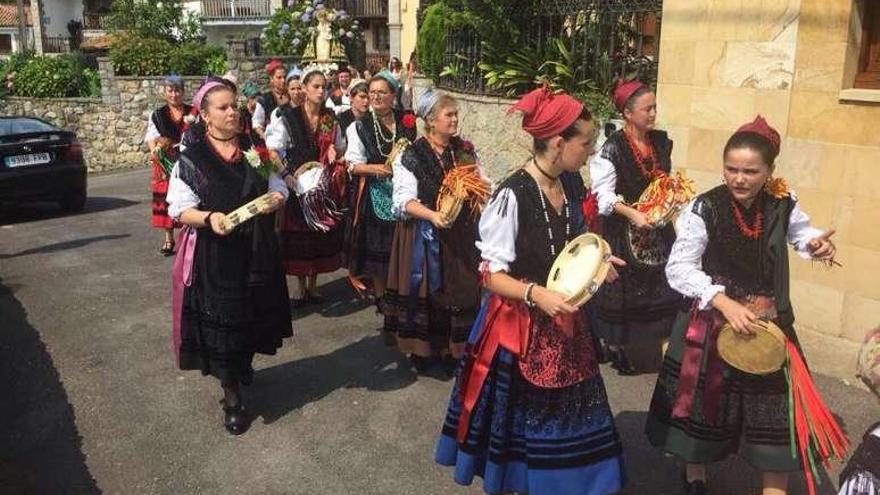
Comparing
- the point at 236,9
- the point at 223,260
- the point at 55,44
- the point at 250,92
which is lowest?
the point at 223,260

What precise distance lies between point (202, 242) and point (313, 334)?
2.15m

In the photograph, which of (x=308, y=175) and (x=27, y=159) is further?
(x=27, y=159)

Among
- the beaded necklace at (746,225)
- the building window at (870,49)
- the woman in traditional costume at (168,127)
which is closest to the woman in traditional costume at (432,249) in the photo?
the beaded necklace at (746,225)

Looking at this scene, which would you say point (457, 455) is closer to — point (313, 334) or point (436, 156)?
point (436, 156)

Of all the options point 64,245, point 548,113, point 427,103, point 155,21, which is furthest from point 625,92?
point 155,21

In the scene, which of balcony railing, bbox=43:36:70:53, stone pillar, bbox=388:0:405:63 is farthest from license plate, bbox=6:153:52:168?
balcony railing, bbox=43:36:70:53

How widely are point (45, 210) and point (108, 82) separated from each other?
1098 cm

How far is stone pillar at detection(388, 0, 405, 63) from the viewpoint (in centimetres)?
2908

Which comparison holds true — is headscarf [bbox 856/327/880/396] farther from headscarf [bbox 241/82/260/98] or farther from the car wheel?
the car wheel

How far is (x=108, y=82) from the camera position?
22.2 metres

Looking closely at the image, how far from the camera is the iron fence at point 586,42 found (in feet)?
25.8

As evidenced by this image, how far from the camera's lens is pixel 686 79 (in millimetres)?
6473

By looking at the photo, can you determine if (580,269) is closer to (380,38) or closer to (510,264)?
(510,264)

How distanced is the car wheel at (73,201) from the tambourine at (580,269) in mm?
10683
